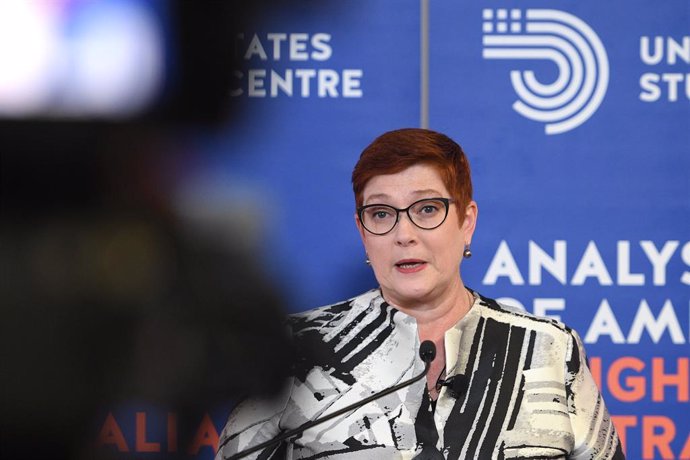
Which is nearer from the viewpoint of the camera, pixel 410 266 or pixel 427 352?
pixel 427 352

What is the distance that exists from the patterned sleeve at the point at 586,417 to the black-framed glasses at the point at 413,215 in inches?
12.0

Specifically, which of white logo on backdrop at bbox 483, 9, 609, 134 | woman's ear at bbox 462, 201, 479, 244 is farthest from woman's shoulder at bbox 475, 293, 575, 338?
white logo on backdrop at bbox 483, 9, 609, 134

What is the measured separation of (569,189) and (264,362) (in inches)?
66.5

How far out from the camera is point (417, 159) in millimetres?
1512

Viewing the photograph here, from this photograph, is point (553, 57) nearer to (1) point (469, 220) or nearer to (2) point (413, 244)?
(1) point (469, 220)

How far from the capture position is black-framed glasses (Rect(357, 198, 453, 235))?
1.49 meters

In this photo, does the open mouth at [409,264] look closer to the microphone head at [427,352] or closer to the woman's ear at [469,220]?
the woman's ear at [469,220]

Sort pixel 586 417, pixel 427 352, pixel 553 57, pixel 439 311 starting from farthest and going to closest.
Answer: pixel 553 57 → pixel 439 311 → pixel 586 417 → pixel 427 352

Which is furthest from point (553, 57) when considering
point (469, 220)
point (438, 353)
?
point (438, 353)

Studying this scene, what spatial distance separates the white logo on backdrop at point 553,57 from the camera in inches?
70.9

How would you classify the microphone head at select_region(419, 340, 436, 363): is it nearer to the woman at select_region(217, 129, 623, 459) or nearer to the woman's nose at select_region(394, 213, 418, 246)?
the woman at select_region(217, 129, 623, 459)

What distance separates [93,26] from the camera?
7.8 inches

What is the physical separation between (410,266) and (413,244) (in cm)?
4

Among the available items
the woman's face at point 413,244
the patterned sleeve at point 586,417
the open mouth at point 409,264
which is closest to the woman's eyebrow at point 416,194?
the woman's face at point 413,244
